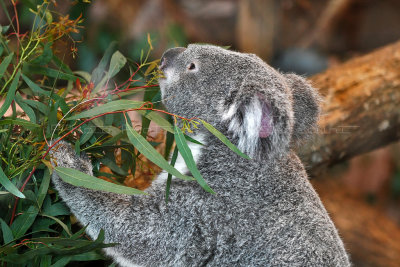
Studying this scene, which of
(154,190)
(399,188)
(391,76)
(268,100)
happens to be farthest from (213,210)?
(399,188)

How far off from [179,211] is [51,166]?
653 millimetres

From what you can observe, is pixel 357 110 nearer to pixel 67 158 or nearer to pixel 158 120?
pixel 158 120

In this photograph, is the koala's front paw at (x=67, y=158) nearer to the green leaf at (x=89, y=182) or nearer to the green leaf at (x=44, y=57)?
the green leaf at (x=89, y=182)

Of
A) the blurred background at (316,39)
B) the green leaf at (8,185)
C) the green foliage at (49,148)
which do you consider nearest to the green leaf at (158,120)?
the green foliage at (49,148)

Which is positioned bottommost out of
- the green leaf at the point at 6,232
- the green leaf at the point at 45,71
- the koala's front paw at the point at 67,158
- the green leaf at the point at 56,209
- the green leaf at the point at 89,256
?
the green leaf at the point at 89,256

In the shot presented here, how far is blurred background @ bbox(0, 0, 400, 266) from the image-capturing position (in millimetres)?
5594

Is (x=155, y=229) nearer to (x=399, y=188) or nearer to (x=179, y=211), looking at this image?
(x=179, y=211)

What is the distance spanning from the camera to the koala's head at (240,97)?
219 cm

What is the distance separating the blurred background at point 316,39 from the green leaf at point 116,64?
479 mm

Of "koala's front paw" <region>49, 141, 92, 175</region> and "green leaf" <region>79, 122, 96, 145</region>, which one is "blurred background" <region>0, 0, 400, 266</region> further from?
"koala's front paw" <region>49, 141, 92, 175</region>

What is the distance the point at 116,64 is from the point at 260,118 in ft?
3.30

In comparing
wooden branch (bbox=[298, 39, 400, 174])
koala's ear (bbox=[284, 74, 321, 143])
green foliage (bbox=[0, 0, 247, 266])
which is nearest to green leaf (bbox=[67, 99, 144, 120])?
green foliage (bbox=[0, 0, 247, 266])

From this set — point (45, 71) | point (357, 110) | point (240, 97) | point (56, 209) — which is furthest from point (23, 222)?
point (357, 110)

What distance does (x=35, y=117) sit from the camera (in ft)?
7.45
